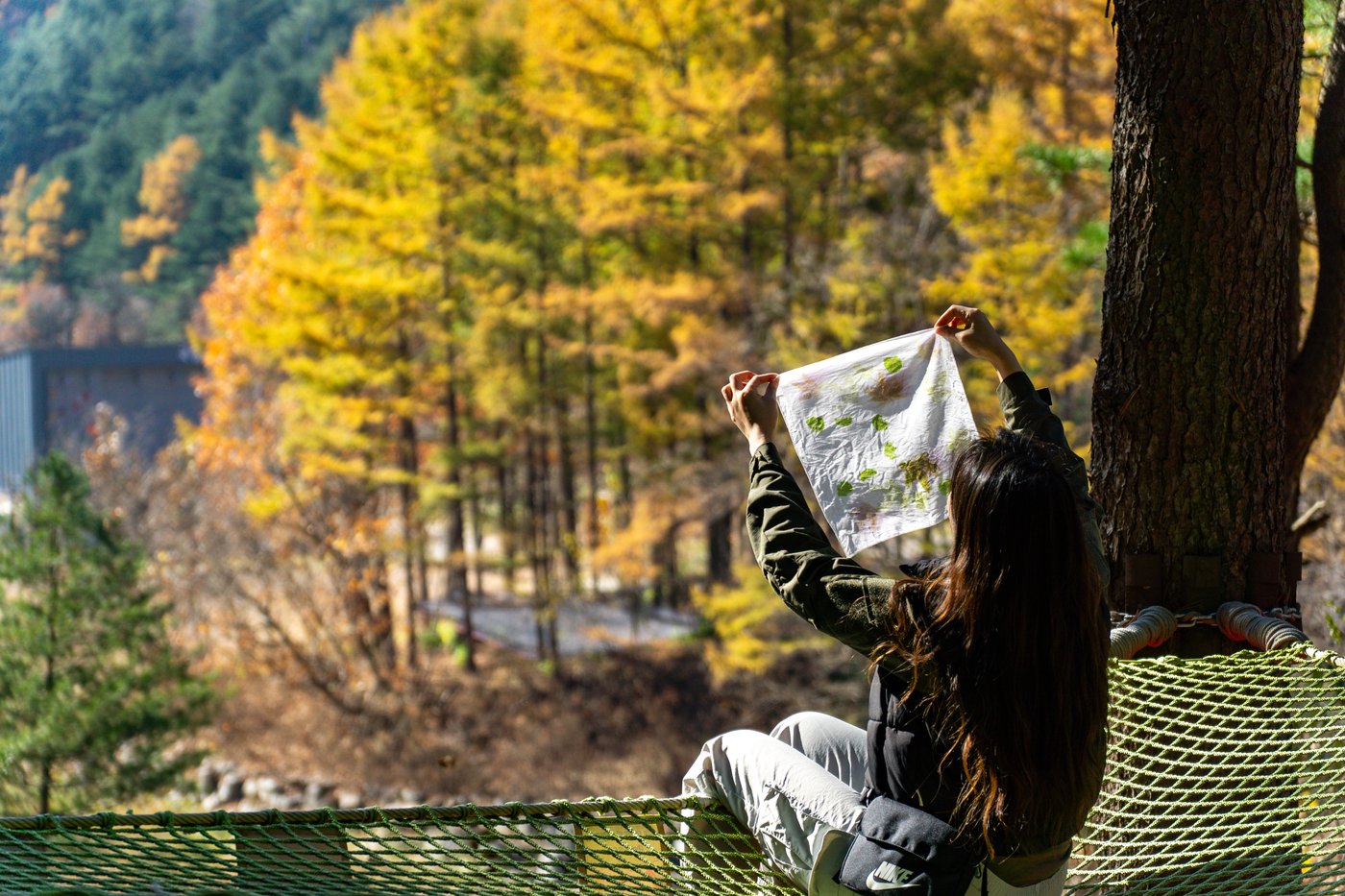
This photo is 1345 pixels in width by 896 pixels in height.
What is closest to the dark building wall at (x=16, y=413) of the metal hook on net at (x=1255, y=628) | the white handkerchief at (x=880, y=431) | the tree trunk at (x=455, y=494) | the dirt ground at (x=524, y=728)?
the tree trunk at (x=455, y=494)

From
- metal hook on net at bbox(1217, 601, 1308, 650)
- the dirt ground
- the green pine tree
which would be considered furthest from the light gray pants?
the dirt ground

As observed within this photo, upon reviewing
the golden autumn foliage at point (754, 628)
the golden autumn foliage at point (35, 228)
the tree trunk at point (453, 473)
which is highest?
the golden autumn foliage at point (35, 228)

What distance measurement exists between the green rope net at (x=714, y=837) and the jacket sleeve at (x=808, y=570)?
1.94 ft

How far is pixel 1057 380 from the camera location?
9.21 meters

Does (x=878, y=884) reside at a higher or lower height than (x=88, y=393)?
lower

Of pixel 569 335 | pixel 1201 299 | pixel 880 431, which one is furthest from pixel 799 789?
pixel 569 335

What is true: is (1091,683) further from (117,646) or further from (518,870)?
(117,646)

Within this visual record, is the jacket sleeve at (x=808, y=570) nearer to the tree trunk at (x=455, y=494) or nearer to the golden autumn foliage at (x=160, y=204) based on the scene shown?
the tree trunk at (x=455, y=494)

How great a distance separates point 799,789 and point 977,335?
84cm

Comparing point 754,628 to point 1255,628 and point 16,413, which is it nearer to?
point 1255,628

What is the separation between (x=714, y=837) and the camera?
82.4 inches

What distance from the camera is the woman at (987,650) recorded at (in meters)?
1.51

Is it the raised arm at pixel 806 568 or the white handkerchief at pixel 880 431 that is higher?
the white handkerchief at pixel 880 431

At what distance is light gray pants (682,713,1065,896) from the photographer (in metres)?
1.81
